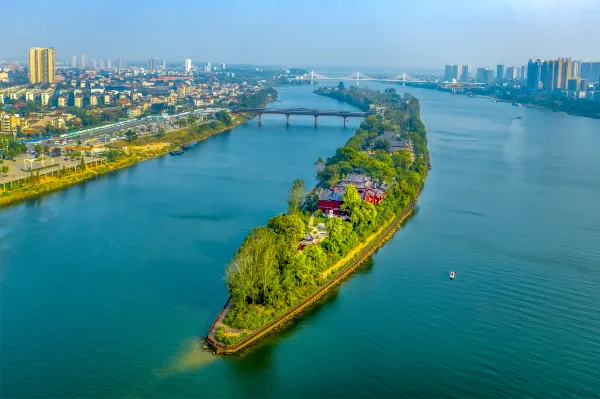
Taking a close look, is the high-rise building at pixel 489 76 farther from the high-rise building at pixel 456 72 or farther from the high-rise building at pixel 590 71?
the high-rise building at pixel 590 71

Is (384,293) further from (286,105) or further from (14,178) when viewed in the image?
(286,105)

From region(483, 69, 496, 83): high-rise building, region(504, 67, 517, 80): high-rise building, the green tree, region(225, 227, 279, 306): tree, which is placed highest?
region(504, 67, 517, 80): high-rise building

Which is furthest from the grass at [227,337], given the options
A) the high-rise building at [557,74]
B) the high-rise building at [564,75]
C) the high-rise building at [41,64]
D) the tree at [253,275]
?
the high-rise building at [564,75]

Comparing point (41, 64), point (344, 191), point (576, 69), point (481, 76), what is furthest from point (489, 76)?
point (344, 191)

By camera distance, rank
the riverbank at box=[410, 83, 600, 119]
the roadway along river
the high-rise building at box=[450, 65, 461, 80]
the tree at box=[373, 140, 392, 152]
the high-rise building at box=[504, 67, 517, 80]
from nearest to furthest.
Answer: the roadway along river
the tree at box=[373, 140, 392, 152]
the riverbank at box=[410, 83, 600, 119]
the high-rise building at box=[504, 67, 517, 80]
the high-rise building at box=[450, 65, 461, 80]

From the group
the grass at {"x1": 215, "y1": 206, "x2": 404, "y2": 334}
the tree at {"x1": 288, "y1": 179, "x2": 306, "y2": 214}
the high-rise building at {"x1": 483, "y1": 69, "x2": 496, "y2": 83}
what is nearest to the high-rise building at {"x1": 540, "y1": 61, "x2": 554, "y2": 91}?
the high-rise building at {"x1": 483, "y1": 69, "x2": 496, "y2": 83}

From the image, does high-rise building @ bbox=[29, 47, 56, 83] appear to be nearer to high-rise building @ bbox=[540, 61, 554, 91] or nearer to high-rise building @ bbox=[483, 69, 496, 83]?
high-rise building @ bbox=[540, 61, 554, 91]
